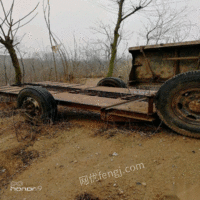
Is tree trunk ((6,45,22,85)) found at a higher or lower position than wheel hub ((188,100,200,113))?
higher

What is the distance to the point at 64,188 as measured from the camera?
1.85m

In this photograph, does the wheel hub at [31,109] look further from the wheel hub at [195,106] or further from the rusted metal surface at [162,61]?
the wheel hub at [195,106]

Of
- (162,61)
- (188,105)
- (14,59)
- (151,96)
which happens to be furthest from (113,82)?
(14,59)

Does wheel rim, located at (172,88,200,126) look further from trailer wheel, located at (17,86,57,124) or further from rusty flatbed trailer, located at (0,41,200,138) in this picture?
trailer wheel, located at (17,86,57,124)

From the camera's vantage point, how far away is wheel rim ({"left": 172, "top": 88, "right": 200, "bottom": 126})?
235cm

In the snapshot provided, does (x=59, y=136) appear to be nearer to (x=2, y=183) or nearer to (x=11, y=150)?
(x=11, y=150)

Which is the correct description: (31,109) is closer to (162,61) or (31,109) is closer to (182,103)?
(182,103)

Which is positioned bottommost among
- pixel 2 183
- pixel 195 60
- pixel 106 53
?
pixel 2 183

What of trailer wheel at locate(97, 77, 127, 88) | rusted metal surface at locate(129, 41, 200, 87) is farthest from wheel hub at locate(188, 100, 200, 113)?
trailer wheel at locate(97, 77, 127, 88)

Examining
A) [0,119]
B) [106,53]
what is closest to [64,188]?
[0,119]

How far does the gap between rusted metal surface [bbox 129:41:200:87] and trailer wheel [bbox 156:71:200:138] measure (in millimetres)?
1238

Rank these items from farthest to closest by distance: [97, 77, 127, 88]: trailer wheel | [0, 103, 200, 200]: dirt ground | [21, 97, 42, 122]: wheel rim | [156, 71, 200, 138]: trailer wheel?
[97, 77, 127, 88]: trailer wheel → [21, 97, 42, 122]: wheel rim → [156, 71, 200, 138]: trailer wheel → [0, 103, 200, 200]: dirt ground

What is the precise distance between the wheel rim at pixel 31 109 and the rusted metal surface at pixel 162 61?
2303mm

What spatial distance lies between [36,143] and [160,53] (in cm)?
315
